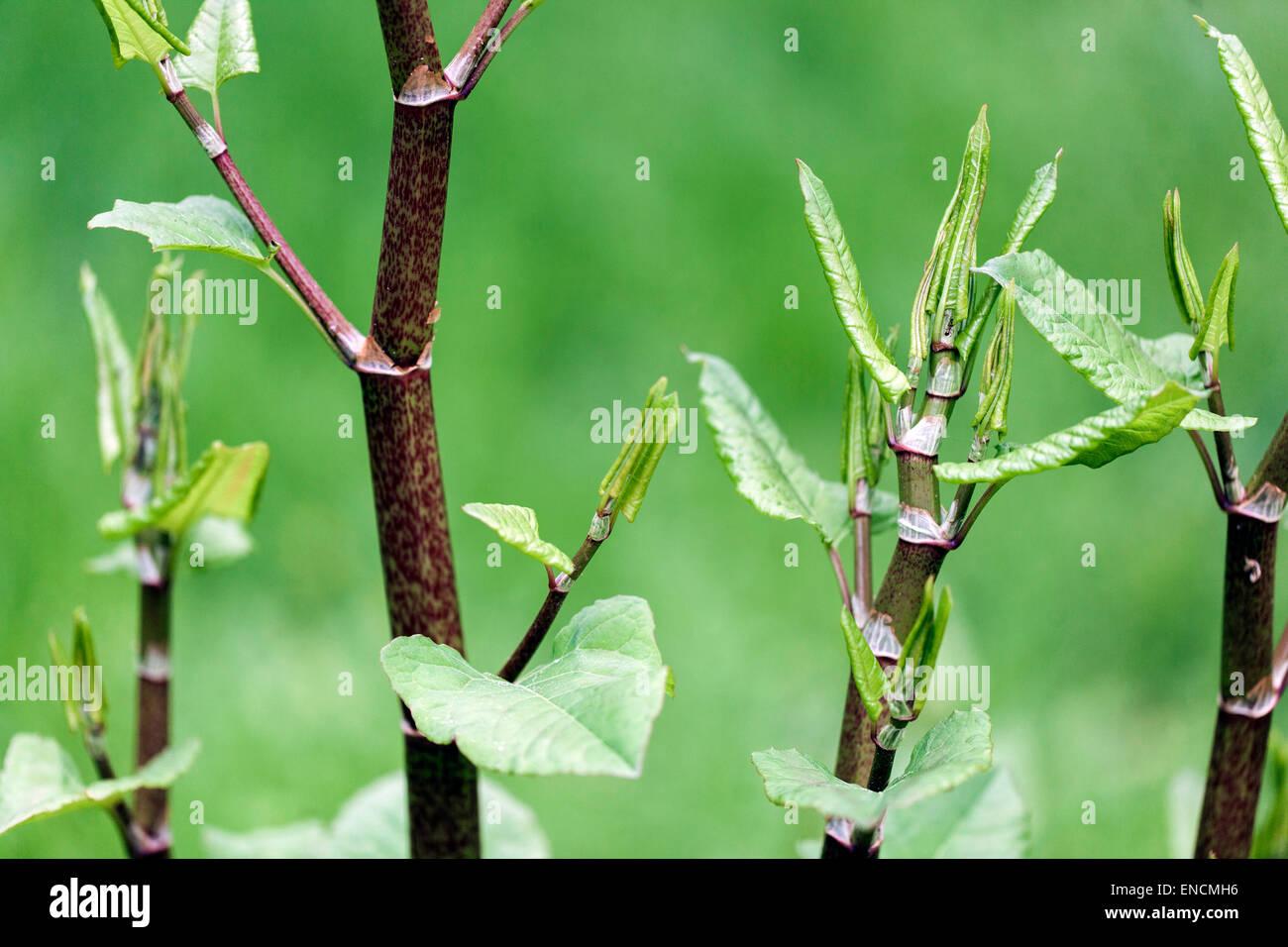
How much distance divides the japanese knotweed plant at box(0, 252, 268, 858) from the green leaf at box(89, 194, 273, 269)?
0.12 metres

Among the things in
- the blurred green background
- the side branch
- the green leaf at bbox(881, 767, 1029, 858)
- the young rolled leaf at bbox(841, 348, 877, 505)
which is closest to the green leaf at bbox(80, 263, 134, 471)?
the side branch

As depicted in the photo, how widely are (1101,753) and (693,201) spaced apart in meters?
1.23

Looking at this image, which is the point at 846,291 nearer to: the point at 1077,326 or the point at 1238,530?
the point at 1077,326

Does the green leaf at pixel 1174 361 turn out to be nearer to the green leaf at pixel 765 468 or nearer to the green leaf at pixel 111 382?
the green leaf at pixel 765 468

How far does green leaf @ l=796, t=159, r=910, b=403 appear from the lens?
19.9 inches

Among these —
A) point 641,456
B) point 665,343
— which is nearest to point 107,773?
point 641,456

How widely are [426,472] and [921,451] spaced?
0.25m

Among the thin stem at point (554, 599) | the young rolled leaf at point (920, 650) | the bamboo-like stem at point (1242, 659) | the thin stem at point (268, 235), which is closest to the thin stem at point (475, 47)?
the thin stem at point (268, 235)

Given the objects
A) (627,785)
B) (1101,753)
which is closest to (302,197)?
(627,785)

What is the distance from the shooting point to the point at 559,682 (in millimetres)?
507

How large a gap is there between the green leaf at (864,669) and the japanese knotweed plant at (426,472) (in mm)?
79

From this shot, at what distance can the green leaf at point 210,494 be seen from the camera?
2.02 ft

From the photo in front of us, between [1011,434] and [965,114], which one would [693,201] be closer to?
[965,114]

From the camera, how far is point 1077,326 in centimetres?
53
